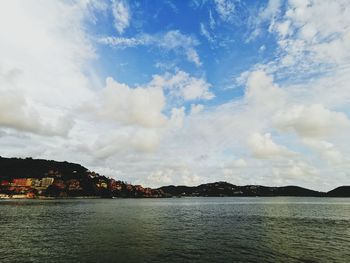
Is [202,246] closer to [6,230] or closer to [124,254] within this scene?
[124,254]

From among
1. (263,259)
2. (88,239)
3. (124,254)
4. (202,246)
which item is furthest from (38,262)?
(263,259)

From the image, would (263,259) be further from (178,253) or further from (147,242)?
(147,242)

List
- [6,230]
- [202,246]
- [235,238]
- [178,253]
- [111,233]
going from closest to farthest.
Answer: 1. [178,253]
2. [202,246]
3. [235,238]
4. [111,233]
5. [6,230]

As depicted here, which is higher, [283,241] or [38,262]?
[283,241]

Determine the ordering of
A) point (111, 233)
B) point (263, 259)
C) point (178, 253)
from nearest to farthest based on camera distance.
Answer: point (263, 259) < point (178, 253) < point (111, 233)

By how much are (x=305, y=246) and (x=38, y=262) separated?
47.3 meters

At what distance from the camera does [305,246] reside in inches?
2331

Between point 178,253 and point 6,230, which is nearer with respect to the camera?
point 178,253

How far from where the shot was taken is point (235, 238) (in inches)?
2697

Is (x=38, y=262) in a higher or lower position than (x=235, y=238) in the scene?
lower

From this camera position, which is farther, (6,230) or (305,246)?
(6,230)

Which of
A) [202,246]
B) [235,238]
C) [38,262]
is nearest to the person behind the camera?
[38,262]

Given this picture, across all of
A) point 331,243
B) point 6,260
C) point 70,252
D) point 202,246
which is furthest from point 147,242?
point 331,243

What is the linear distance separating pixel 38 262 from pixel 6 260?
16.9 feet
